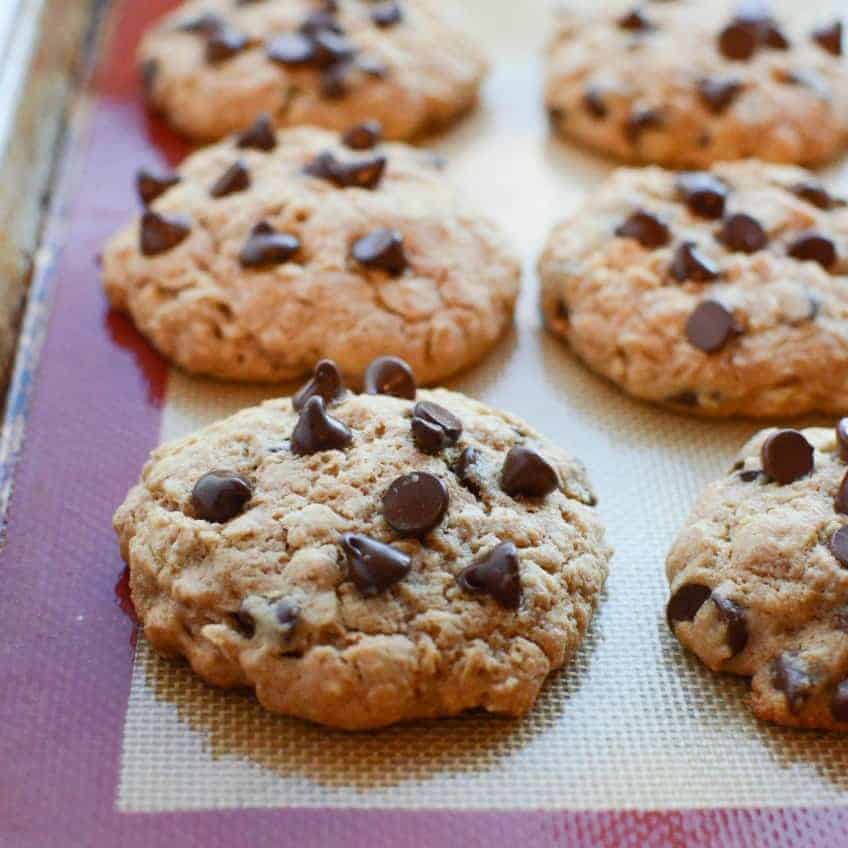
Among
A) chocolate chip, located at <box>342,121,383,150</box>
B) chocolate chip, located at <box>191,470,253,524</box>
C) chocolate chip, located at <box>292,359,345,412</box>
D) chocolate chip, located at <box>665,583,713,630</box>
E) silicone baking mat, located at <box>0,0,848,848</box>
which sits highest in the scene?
chocolate chip, located at <box>342,121,383,150</box>

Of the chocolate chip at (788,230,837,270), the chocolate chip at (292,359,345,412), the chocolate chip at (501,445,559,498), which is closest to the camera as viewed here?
the chocolate chip at (501,445,559,498)

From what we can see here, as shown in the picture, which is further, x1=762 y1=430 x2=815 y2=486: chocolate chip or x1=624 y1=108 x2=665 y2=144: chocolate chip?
x1=624 y1=108 x2=665 y2=144: chocolate chip

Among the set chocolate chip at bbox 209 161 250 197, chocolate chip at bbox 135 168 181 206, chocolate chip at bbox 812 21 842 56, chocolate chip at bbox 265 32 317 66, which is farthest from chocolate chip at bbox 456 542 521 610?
chocolate chip at bbox 812 21 842 56

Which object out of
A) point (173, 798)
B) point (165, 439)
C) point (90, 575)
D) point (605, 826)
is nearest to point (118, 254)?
point (165, 439)

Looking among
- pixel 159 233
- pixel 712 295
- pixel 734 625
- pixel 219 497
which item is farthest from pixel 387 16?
pixel 734 625

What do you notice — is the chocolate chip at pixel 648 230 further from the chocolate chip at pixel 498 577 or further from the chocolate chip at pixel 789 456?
the chocolate chip at pixel 498 577

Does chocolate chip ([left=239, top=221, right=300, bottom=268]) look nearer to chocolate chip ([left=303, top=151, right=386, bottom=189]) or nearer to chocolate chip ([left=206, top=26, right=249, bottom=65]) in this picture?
chocolate chip ([left=303, top=151, right=386, bottom=189])

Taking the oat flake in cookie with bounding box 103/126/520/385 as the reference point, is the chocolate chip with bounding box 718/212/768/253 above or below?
above

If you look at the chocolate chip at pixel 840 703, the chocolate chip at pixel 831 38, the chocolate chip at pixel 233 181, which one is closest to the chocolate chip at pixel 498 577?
the chocolate chip at pixel 840 703
